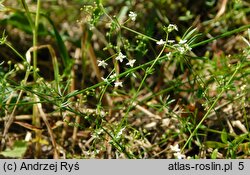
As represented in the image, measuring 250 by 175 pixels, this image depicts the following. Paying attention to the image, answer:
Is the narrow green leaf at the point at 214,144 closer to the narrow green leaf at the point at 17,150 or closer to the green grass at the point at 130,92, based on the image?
the green grass at the point at 130,92

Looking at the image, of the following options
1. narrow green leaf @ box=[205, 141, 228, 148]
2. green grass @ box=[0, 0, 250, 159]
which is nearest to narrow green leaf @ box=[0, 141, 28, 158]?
green grass @ box=[0, 0, 250, 159]

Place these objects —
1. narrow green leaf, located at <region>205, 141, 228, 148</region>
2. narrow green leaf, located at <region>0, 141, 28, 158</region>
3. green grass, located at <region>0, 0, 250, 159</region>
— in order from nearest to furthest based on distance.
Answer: green grass, located at <region>0, 0, 250, 159</region> → narrow green leaf, located at <region>205, 141, 228, 148</region> → narrow green leaf, located at <region>0, 141, 28, 158</region>

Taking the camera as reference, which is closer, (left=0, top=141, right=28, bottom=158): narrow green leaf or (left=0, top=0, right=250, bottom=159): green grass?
(left=0, top=0, right=250, bottom=159): green grass

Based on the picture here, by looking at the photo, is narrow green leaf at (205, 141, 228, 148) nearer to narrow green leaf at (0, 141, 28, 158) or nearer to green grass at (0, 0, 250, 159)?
green grass at (0, 0, 250, 159)

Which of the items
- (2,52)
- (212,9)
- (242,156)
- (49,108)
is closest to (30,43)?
(2,52)

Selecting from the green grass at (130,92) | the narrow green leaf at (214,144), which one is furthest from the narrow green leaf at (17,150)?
the narrow green leaf at (214,144)

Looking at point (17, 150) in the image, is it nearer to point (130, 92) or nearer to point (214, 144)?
point (130, 92)

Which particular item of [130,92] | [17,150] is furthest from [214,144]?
[17,150]

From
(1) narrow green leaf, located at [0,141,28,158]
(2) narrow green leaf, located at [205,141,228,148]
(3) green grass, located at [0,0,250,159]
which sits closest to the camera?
(3) green grass, located at [0,0,250,159]

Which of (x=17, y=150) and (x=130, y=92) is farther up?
(x=130, y=92)
